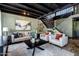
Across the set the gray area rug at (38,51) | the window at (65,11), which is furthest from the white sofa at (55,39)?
the window at (65,11)

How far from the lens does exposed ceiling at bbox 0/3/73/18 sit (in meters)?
2.29

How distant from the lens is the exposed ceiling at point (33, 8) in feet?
7.50

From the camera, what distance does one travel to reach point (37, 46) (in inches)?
94.0

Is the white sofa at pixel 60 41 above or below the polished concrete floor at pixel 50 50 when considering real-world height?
above

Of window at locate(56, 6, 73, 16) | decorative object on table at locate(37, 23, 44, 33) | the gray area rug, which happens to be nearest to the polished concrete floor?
the gray area rug

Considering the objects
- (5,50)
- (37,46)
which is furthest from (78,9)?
(5,50)

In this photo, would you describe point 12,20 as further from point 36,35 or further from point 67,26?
point 67,26

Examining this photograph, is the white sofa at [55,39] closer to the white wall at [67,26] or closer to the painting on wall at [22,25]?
the white wall at [67,26]

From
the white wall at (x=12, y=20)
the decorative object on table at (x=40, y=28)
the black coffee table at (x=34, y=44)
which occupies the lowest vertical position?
the black coffee table at (x=34, y=44)

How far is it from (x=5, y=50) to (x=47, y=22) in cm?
113

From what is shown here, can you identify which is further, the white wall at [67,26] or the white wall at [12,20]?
the white wall at [67,26]

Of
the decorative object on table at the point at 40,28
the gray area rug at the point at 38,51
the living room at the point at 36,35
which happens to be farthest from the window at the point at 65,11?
the gray area rug at the point at 38,51

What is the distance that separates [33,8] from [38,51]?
3.23 ft

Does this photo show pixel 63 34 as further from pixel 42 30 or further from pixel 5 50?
pixel 5 50
